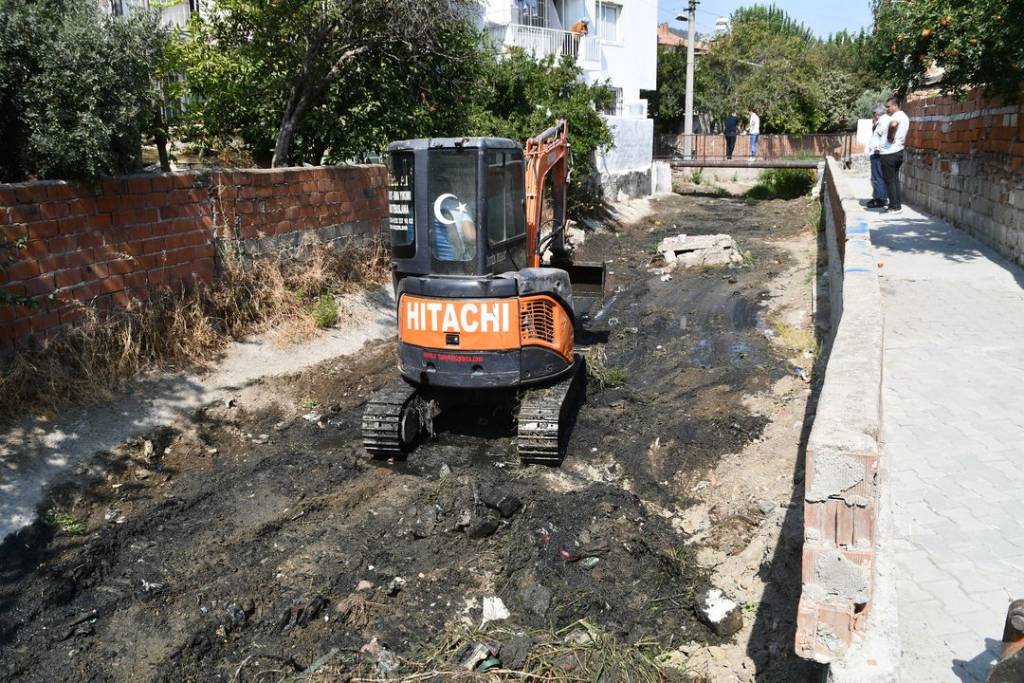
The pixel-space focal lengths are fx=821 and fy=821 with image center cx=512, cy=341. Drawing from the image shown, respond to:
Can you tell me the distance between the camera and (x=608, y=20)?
101 feet

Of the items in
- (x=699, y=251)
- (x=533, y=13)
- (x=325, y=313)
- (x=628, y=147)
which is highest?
(x=533, y=13)

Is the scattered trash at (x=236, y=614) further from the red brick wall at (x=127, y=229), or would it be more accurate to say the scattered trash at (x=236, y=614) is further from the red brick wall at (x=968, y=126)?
the red brick wall at (x=968, y=126)

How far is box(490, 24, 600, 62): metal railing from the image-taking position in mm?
24406

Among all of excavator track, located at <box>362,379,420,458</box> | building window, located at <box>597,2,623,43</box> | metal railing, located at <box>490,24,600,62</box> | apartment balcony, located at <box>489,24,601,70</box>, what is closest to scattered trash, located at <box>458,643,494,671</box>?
excavator track, located at <box>362,379,420,458</box>

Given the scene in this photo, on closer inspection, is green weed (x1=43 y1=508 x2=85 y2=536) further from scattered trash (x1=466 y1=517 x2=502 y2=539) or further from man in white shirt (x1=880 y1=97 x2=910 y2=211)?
man in white shirt (x1=880 y1=97 x2=910 y2=211)

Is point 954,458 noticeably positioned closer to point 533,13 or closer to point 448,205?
point 448,205

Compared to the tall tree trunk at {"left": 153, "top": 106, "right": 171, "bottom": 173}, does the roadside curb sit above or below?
below

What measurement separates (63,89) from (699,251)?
10084mm

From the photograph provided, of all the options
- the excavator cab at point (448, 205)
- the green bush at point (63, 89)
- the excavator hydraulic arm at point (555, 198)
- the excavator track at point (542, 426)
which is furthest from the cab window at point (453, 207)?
the green bush at point (63, 89)

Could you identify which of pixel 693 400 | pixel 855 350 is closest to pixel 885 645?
pixel 855 350

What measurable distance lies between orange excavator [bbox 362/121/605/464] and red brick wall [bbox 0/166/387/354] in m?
2.95

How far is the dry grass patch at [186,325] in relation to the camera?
692 centimetres

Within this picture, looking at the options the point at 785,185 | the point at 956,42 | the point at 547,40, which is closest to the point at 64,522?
the point at 956,42

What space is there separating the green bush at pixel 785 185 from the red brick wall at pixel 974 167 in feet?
27.1
